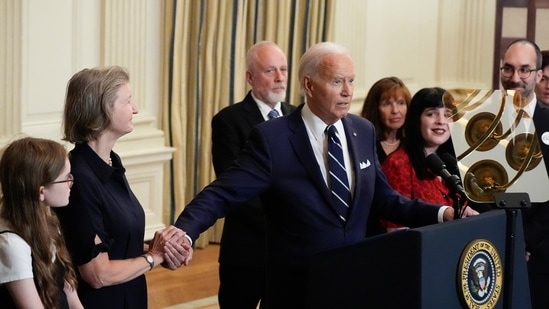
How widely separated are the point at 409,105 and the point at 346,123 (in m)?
1.16

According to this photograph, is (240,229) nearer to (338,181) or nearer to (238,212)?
(238,212)

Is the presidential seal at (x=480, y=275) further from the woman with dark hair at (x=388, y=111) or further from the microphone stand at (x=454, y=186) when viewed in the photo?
the woman with dark hair at (x=388, y=111)

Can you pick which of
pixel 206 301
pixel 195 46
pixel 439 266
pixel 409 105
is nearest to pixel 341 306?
pixel 439 266

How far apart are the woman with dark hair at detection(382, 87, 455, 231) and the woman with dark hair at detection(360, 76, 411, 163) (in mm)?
212

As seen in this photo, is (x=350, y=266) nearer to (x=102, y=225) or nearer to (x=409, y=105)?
(x=102, y=225)

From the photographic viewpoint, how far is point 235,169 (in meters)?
3.65

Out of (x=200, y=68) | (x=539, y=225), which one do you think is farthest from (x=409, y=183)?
(x=200, y=68)

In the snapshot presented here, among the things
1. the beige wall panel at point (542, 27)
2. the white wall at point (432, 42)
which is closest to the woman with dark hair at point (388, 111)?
the white wall at point (432, 42)

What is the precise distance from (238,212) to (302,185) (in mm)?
1108

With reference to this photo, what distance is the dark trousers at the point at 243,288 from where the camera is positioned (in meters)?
4.66

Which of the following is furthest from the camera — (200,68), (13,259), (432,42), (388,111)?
(432,42)

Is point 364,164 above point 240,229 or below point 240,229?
above

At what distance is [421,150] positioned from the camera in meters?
4.71

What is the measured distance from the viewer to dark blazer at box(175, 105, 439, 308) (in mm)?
3580
